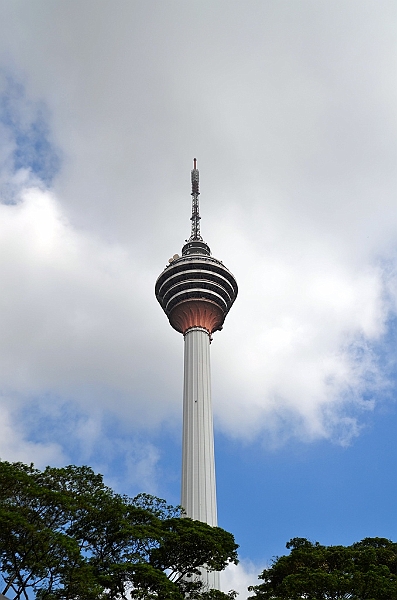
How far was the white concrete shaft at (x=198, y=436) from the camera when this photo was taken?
6181 cm

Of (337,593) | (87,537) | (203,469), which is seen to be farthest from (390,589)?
(203,469)

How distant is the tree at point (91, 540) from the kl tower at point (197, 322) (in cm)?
2737

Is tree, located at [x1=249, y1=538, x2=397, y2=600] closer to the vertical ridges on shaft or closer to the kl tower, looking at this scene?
the kl tower

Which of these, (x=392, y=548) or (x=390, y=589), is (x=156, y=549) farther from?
(x=392, y=548)

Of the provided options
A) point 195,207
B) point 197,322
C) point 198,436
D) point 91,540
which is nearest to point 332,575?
point 91,540

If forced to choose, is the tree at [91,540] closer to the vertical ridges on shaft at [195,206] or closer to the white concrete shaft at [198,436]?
the white concrete shaft at [198,436]

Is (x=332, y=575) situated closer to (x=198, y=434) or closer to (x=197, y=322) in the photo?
(x=198, y=434)

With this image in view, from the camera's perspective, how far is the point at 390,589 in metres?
31.7

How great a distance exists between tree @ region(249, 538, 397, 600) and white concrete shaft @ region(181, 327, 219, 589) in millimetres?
21576

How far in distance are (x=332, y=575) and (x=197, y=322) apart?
4514cm

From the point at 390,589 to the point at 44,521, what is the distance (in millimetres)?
18160

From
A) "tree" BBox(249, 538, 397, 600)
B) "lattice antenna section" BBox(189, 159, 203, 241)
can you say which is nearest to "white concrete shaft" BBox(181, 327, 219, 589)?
"lattice antenna section" BBox(189, 159, 203, 241)

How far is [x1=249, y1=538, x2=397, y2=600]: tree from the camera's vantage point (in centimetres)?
3222

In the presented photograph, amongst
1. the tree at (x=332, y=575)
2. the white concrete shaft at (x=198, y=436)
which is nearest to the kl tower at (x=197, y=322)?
the white concrete shaft at (x=198, y=436)
